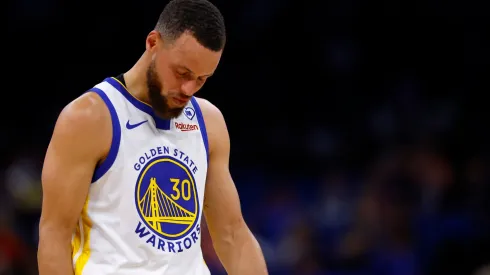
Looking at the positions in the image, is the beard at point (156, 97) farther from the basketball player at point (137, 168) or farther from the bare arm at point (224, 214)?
the bare arm at point (224, 214)

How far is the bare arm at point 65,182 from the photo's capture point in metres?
3.05

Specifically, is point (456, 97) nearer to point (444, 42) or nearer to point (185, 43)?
point (444, 42)

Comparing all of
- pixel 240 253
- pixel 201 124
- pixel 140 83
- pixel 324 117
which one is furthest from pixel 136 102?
pixel 324 117

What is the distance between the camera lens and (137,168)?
10.6ft

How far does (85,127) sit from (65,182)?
0.22 meters

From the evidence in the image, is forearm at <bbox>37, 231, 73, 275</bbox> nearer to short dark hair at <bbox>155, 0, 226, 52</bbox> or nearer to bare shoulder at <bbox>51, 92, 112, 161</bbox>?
bare shoulder at <bbox>51, 92, 112, 161</bbox>

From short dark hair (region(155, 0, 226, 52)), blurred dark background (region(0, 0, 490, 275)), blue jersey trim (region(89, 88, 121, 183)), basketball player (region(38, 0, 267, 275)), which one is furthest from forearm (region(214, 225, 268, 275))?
blurred dark background (region(0, 0, 490, 275))

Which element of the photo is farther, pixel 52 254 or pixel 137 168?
pixel 137 168

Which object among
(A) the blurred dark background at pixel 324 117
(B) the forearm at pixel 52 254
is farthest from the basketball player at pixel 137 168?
(A) the blurred dark background at pixel 324 117

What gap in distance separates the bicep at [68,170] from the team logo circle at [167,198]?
24 centimetres

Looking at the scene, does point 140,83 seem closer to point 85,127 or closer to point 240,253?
point 85,127

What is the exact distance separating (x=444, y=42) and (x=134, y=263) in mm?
7651

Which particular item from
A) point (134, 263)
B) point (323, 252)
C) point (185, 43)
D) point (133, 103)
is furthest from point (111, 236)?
point (323, 252)

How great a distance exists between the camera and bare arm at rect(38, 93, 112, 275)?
305 cm
